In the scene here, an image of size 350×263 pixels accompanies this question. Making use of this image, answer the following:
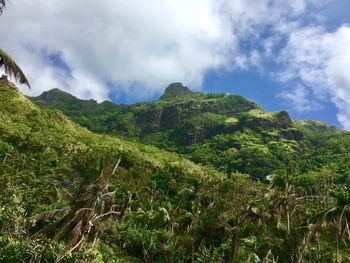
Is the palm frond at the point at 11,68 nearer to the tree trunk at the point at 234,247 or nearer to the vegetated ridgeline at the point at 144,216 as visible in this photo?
the vegetated ridgeline at the point at 144,216

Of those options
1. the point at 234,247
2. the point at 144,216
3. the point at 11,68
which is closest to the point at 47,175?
the point at 234,247

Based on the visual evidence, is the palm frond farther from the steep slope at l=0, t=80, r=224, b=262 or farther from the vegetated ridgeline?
the steep slope at l=0, t=80, r=224, b=262

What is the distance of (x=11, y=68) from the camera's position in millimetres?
10352

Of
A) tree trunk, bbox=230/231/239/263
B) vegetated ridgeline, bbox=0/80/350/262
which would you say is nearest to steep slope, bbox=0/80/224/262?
vegetated ridgeline, bbox=0/80/350/262

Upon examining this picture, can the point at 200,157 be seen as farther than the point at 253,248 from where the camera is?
Yes

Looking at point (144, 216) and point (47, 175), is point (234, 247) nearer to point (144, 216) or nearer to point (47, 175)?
point (47, 175)

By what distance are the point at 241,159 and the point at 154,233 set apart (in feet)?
416

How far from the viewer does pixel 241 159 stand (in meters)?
180

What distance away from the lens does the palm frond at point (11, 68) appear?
33.5 ft

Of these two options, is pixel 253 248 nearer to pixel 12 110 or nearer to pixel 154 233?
pixel 154 233

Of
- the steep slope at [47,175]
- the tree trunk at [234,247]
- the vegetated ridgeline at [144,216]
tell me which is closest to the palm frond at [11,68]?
the vegetated ridgeline at [144,216]

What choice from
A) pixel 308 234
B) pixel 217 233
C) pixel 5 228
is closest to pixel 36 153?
pixel 217 233

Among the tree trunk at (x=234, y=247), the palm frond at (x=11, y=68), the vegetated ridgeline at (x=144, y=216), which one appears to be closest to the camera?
the palm frond at (x=11, y=68)

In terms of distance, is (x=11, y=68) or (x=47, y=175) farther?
(x=47, y=175)
